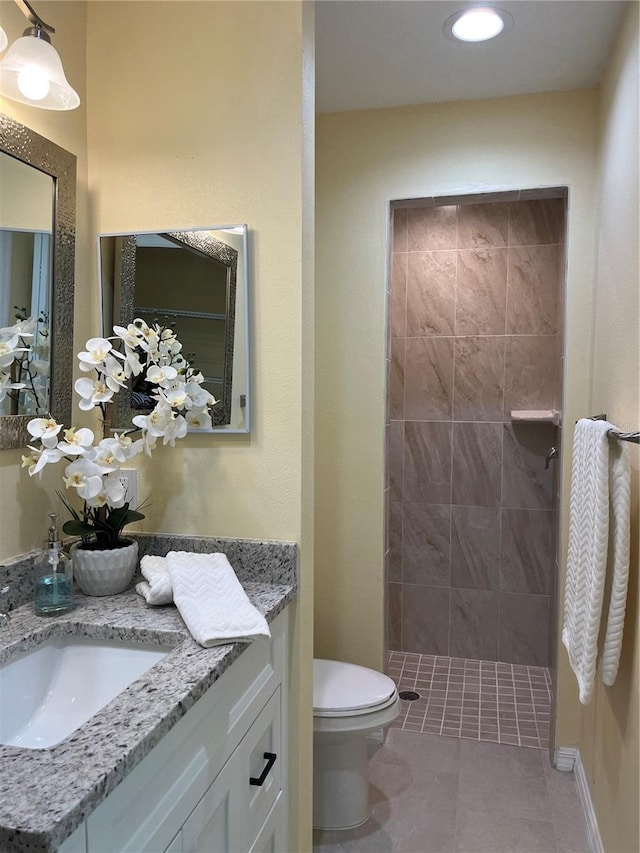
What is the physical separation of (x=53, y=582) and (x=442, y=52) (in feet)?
6.43

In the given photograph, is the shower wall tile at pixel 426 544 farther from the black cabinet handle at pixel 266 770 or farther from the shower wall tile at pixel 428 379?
the black cabinet handle at pixel 266 770

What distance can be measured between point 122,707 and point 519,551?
8.99ft

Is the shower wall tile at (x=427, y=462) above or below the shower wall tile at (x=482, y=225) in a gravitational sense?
below

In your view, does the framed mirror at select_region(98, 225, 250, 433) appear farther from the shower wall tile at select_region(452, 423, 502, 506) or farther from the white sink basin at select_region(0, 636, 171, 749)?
the shower wall tile at select_region(452, 423, 502, 506)

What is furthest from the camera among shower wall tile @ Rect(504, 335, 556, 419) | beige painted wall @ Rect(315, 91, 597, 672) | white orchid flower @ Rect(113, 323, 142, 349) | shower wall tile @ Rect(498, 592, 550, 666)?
shower wall tile @ Rect(498, 592, 550, 666)

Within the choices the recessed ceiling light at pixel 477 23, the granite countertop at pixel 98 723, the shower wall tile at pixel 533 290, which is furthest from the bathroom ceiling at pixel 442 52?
the granite countertop at pixel 98 723

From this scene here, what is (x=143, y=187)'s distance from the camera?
5.41 feet

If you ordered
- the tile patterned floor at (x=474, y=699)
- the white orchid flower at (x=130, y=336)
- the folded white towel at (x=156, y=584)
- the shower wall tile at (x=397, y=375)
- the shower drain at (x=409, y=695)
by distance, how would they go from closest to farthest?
the folded white towel at (x=156, y=584), the white orchid flower at (x=130, y=336), the tile patterned floor at (x=474, y=699), the shower drain at (x=409, y=695), the shower wall tile at (x=397, y=375)

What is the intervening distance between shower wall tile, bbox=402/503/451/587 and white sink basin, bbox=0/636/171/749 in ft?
7.76

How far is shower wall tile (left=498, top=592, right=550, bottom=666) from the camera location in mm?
3324

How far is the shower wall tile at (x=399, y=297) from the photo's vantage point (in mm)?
3402

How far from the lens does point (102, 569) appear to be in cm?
145

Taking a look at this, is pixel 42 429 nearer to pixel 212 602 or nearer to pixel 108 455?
pixel 108 455

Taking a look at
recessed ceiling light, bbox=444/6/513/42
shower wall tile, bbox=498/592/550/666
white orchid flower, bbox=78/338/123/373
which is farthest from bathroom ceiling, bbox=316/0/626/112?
shower wall tile, bbox=498/592/550/666
